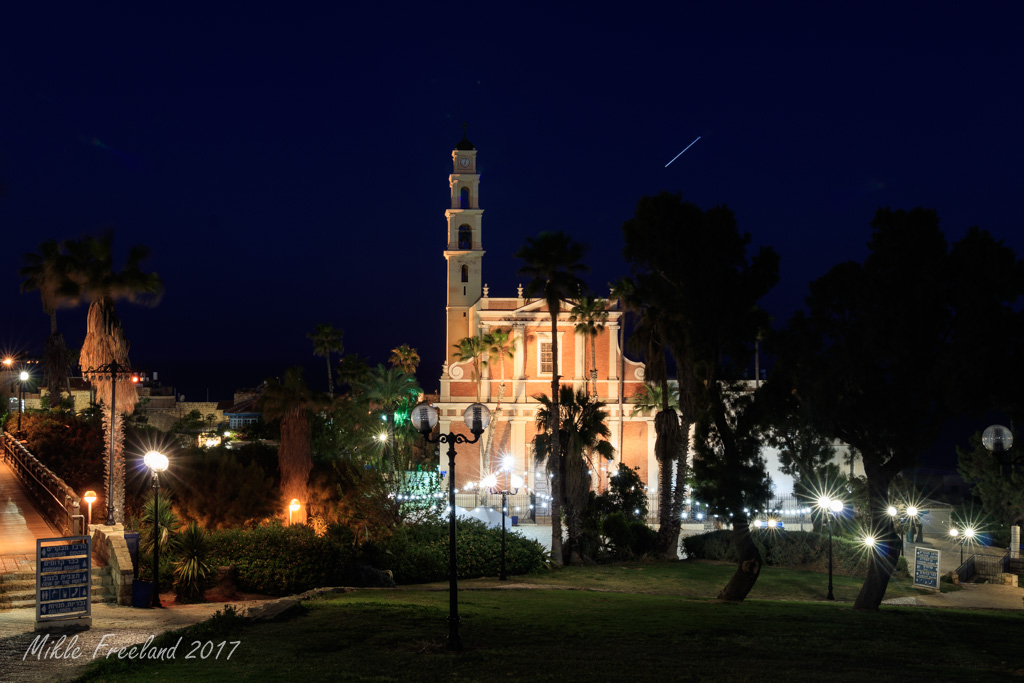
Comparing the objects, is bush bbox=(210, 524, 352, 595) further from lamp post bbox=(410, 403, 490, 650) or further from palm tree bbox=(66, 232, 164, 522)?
lamp post bbox=(410, 403, 490, 650)

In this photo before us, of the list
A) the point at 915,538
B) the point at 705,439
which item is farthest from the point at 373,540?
the point at 915,538

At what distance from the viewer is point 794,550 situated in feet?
98.0

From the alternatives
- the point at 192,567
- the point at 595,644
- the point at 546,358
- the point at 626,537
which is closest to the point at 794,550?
the point at 626,537

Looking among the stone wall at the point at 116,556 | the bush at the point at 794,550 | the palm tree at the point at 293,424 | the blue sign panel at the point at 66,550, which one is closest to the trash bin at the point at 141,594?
the stone wall at the point at 116,556

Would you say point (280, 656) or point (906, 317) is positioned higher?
point (906, 317)

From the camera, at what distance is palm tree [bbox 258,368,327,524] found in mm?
26938

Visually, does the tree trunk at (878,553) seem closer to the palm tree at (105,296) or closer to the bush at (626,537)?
the bush at (626,537)

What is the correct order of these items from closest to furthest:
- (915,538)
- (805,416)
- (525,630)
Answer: (525,630) → (805,416) → (915,538)

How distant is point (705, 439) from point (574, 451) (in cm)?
1137

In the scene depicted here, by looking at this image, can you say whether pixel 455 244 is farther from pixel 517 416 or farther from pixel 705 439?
pixel 705 439

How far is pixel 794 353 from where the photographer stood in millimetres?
16844

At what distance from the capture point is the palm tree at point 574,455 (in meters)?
29.5

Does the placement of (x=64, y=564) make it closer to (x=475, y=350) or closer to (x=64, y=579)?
(x=64, y=579)

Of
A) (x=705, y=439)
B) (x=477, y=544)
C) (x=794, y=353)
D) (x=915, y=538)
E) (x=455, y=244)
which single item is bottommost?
(x=915, y=538)
